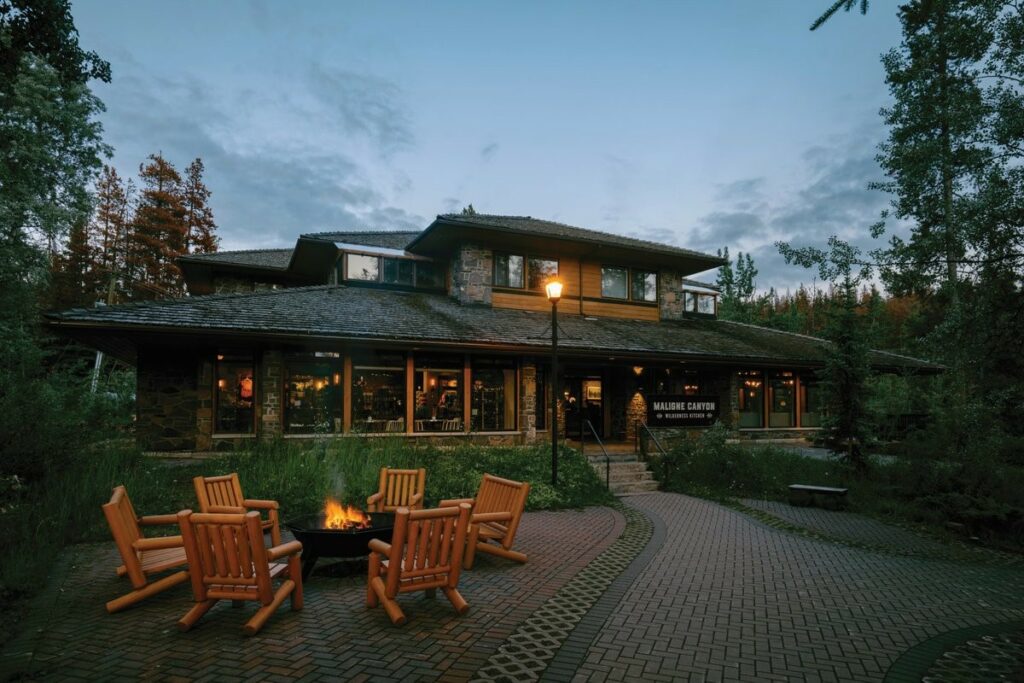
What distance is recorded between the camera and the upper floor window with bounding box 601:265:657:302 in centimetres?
1975

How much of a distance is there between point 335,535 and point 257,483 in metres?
4.77

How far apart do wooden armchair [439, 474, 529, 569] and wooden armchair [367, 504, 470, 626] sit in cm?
99

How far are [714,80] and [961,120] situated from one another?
6.07 metres

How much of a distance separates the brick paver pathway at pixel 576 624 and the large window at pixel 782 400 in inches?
510

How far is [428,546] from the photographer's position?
4785mm

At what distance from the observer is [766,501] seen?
11.3 m

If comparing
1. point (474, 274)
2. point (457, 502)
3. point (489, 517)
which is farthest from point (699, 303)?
point (457, 502)

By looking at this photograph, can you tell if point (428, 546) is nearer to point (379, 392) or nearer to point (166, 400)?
point (379, 392)

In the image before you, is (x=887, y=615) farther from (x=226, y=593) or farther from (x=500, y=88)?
(x=500, y=88)

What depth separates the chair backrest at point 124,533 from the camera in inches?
180

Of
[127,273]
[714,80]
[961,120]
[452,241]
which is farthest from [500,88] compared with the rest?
[127,273]

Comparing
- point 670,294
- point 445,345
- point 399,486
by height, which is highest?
point 670,294

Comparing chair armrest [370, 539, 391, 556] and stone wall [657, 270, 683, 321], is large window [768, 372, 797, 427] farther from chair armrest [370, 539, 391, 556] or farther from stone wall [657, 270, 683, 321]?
chair armrest [370, 539, 391, 556]

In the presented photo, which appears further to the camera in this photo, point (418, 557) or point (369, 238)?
point (369, 238)
